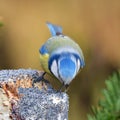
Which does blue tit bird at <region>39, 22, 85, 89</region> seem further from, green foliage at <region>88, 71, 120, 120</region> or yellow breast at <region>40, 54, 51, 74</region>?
green foliage at <region>88, 71, 120, 120</region>

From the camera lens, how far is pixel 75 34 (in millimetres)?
3779

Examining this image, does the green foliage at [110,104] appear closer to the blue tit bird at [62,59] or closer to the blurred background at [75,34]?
the blue tit bird at [62,59]

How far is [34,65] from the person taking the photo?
3.80 metres

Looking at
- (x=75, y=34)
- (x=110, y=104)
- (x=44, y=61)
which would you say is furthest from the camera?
(x=75, y=34)

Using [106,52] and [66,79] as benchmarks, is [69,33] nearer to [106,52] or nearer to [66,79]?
[106,52]

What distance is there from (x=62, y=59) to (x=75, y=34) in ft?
6.31

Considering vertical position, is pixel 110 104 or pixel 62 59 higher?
pixel 62 59

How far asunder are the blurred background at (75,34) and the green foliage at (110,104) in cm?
184

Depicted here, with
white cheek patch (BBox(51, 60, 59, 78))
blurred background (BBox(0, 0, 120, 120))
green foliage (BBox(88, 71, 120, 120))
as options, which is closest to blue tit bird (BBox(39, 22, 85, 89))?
→ white cheek patch (BBox(51, 60, 59, 78))

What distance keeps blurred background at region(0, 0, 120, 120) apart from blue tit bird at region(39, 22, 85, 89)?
1.67 metres

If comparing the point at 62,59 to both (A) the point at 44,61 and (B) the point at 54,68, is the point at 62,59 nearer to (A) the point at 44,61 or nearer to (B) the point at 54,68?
(B) the point at 54,68

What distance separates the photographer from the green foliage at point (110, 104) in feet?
5.99

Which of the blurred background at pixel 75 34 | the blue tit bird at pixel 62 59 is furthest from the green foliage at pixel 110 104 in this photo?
the blurred background at pixel 75 34

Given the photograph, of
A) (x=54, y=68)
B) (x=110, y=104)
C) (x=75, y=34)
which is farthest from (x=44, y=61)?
(x=75, y=34)
